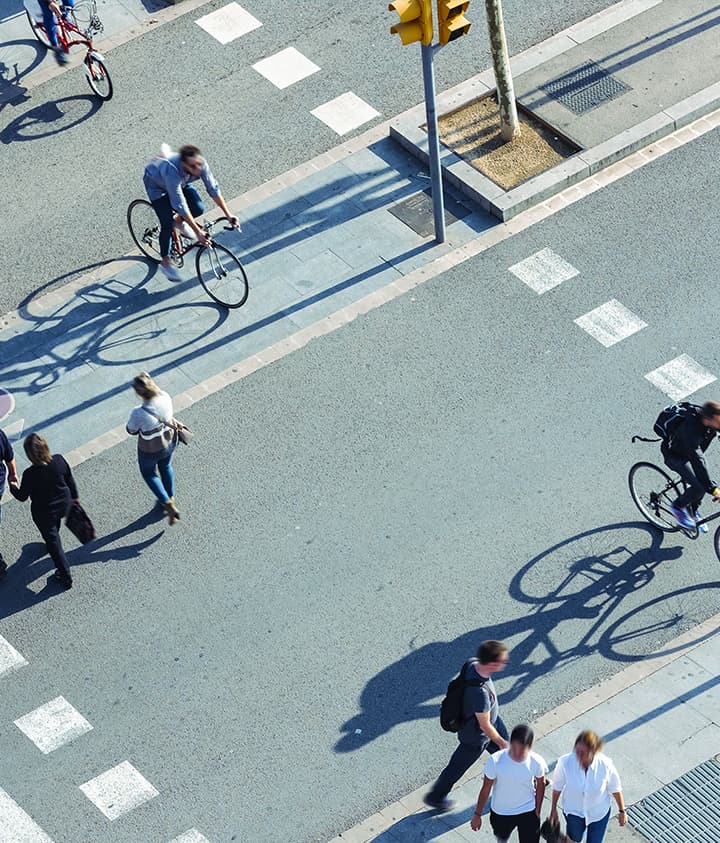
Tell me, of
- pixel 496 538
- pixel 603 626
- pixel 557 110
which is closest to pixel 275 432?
pixel 496 538

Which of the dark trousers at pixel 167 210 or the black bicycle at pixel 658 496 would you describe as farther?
the dark trousers at pixel 167 210

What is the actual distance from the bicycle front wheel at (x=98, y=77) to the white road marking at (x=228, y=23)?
1.58 metres

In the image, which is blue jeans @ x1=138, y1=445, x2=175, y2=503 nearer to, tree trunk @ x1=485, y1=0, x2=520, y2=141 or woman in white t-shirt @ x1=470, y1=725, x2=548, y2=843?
woman in white t-shirt @ x1=470, y1=725, x2=548, y2=843

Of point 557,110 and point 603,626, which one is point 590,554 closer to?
point 603,626

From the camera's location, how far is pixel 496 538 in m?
13.0

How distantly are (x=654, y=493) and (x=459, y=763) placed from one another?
10.6 feet

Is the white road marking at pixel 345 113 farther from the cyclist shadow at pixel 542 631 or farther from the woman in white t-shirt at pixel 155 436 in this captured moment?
the cyclist shadow at pixel 542 631

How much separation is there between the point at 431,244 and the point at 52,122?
5059mm

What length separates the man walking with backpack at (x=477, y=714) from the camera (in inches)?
398

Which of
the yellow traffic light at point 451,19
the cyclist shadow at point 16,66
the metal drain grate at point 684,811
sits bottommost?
the metal drain grate at point 684,811

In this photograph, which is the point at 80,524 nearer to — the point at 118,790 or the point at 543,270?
the point at 118,790

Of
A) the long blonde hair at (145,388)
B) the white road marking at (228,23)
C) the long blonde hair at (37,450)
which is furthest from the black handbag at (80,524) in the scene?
the white road marking at (228,23)

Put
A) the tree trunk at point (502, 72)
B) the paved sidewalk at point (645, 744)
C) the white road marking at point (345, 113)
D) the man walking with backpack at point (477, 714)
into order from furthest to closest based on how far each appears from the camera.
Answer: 1. the white road marking at point (345, 113)
2. the tree trunk at point (502, 72)
3. the paved sidewalk at point (645, 744)
4. the man walking with backpack at point (477, 714)

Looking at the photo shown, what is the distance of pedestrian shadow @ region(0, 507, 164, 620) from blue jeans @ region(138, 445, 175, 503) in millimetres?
294
